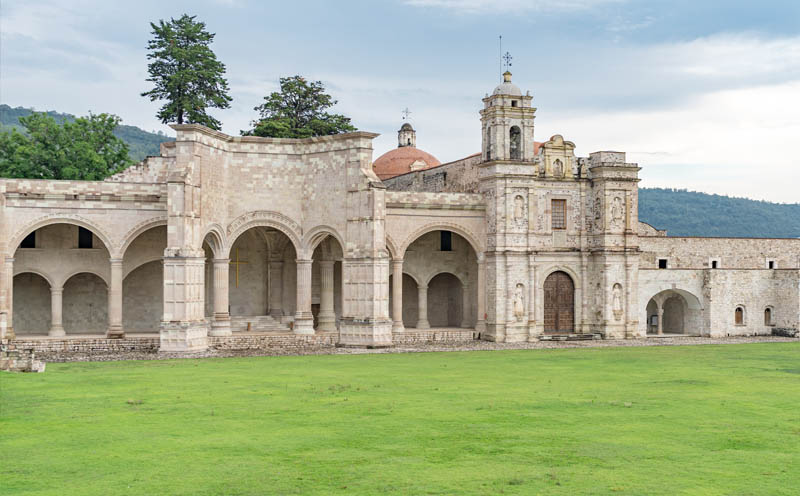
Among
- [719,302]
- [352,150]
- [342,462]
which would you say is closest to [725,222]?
[719,302]

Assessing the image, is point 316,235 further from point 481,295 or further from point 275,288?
point 481,295

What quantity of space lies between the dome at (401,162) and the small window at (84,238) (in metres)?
21.6

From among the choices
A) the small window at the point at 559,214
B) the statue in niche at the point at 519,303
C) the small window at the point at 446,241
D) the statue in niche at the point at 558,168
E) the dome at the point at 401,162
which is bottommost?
the statue in niche at the point at 519,303

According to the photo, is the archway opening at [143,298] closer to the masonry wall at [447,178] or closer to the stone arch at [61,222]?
the stone arch at [61,222]

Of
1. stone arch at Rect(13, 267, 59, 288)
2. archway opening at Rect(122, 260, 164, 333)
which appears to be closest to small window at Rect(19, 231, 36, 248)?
stone arch at Rect(13, 267, 59, 288)

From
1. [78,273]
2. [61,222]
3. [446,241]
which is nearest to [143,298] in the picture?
[78,273]

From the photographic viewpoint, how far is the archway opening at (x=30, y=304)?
34.3 metres

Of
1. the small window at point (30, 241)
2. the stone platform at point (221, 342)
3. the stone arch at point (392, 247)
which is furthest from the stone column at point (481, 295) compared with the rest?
the small window at point (30, 241)

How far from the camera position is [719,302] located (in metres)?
39.8

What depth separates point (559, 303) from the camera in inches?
1500

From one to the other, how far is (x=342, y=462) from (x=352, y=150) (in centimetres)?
2210

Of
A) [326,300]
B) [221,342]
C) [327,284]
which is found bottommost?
[221,342]

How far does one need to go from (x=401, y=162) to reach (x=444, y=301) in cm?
1434

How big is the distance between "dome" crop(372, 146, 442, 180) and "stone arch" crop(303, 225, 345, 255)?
713 inches
